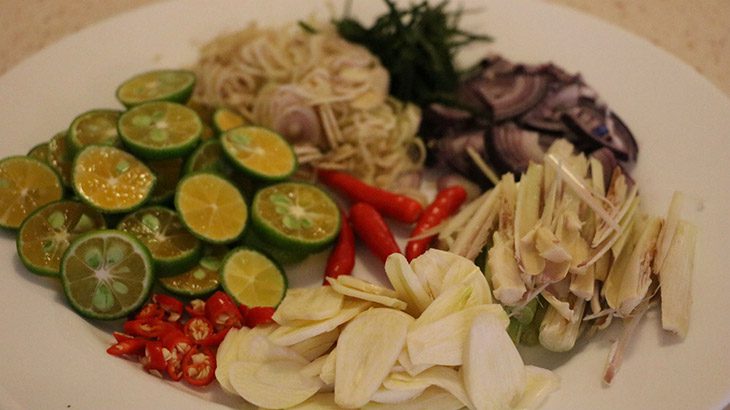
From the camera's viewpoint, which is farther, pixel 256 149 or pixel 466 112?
pixel 466 112

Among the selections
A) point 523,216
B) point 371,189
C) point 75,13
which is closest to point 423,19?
point 371,189

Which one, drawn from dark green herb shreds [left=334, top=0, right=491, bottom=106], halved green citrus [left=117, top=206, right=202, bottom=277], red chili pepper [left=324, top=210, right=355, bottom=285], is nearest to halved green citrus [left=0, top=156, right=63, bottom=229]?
halved green citrus [left=117, top=206, right=202, bottom=277]

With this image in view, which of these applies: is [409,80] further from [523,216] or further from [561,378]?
[561,378]

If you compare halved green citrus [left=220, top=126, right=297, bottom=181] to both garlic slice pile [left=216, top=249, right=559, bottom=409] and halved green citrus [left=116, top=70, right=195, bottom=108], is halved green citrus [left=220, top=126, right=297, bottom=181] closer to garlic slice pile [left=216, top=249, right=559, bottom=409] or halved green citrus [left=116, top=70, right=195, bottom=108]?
halved green citrus [left=116, top=70, right=195, bottom=108]

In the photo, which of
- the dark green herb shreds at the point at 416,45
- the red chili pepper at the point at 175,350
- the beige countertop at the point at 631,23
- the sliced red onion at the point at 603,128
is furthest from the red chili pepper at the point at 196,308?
the beige countertop at the point at 631,23

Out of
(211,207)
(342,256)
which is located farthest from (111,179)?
(342,256)

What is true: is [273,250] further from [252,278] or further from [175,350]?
[175,350]
